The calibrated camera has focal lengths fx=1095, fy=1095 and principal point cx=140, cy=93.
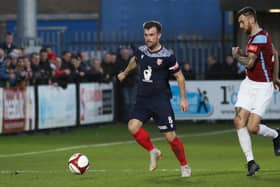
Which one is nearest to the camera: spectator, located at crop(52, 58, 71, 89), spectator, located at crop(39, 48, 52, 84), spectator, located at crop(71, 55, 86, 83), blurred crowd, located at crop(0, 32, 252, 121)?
blurred crowd, located at crop(0, 32, 252, 121)

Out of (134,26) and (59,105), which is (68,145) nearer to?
(59,105)

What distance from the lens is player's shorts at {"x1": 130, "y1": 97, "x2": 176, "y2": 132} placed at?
1472 cm

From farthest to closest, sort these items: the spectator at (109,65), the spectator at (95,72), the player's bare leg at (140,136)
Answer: the spectator at (109,65), the spectator at (95,72), the player's bare leg at (140,136)

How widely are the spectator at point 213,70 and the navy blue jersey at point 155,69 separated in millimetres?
14843

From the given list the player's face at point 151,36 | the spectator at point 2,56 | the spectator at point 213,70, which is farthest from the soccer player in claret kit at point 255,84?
the spectator at point 213,70

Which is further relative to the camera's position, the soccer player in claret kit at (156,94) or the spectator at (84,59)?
the spectator at (84,59)

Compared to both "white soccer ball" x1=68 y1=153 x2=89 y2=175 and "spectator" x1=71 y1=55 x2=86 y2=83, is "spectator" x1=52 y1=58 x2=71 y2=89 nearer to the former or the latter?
"spectator" x1=71 y1=55 x2=86 y2=83

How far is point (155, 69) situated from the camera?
48.4 ft

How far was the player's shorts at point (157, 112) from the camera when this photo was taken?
14.7 meters

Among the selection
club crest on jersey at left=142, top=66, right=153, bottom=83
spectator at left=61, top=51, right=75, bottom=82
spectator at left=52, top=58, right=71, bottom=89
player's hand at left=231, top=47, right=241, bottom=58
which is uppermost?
player's hand at left=231, top=47, right=241, bottom=58

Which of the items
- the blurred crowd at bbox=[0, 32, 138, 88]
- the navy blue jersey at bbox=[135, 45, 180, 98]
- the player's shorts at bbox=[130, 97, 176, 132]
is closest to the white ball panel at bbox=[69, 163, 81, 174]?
the player's shorts at bbox=[130, 97, 176, 132]

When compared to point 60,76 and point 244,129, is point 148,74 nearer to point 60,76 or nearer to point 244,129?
point 244,129

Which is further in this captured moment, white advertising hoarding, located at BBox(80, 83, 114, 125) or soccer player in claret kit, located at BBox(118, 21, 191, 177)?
white advertising hoarding, located at BBox(80, 83, 114, 125)

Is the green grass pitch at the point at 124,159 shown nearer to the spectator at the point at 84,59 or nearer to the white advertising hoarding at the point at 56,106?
the white advertising hoarding at the point at 56,106
